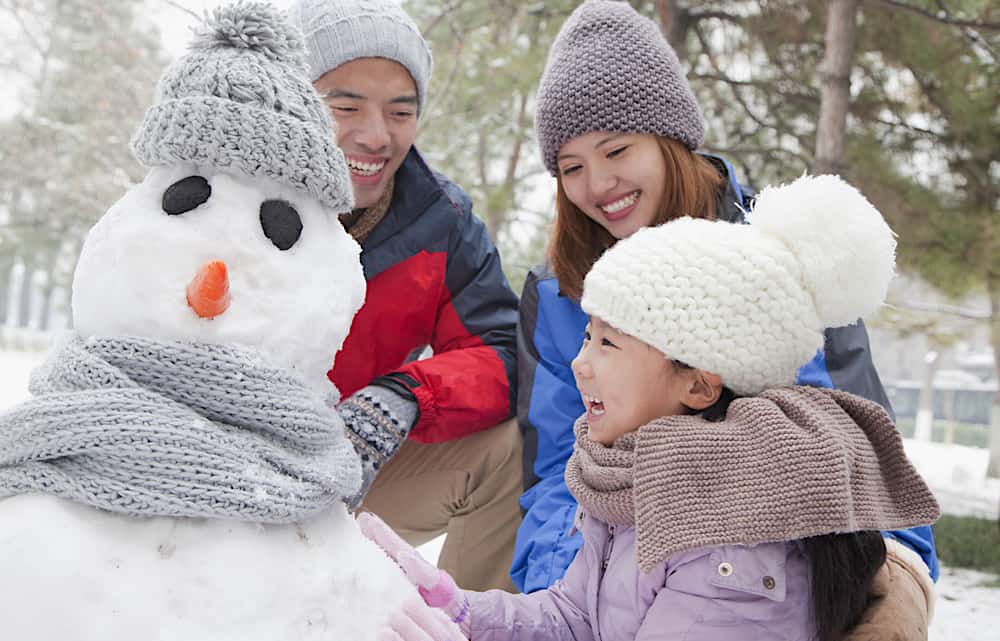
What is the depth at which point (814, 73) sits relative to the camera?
5480 mm

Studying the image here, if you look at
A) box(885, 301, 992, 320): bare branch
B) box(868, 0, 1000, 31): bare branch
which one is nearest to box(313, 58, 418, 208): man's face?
box(868, 0, 1000, 31): bare branch

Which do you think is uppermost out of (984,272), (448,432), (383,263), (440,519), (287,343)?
(287,343)

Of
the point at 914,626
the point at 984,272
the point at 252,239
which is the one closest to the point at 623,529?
the point at 914,626

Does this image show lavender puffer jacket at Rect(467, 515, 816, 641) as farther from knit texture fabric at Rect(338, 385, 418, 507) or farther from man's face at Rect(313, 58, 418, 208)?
man's face at Rect(313, 58, 418, 208)

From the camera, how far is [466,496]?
2281 mm

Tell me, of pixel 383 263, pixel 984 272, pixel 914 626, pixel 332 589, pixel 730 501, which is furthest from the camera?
pixel 984 272

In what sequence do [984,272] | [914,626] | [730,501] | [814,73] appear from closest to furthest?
1. [730,501]
2. [914,626]
3. [984,272]
4. [814,73]

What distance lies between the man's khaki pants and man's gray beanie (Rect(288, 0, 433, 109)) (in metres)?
0.92

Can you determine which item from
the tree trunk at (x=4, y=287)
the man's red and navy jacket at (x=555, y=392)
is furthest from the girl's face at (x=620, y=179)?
the tree trunk at (x=4, y=287)

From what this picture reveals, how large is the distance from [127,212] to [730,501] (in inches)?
33.6

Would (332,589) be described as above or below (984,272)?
above

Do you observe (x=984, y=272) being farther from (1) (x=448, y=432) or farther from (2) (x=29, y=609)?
(2) (x=29, y=609)

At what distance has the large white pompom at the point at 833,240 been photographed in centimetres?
127

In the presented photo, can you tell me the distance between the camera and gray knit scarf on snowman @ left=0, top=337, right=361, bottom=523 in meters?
0.98
